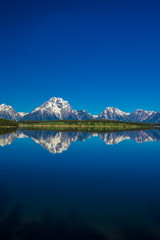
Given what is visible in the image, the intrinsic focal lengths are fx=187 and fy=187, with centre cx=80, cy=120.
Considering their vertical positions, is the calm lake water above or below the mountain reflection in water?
below

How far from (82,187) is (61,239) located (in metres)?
10.2

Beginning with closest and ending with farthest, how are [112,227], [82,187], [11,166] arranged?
1. [112,227]
2. [82,187]
3. [11,166]

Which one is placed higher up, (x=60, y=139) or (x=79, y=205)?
(x=60, y=139)

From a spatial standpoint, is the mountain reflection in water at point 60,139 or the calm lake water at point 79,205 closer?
the calm lake water at point 79,205

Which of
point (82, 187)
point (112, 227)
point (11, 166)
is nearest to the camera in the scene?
point (112, 227)

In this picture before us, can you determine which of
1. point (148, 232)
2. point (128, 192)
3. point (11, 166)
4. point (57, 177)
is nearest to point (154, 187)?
point (128, 192)

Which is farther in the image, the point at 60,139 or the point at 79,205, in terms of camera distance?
the point at 60,139

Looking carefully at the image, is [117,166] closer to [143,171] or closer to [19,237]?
[143,171]

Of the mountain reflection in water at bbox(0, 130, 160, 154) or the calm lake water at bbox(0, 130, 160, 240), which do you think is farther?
the mountain reflection in water at bbox(0, 130, 160, 154)

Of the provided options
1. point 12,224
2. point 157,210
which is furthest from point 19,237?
point 157,210

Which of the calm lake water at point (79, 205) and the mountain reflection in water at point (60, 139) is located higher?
the mountain reflection in water at point (60, 139)

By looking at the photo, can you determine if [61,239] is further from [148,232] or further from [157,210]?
[157,210]

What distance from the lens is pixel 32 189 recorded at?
840 inches

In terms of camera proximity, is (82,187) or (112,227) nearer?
(112,227)
